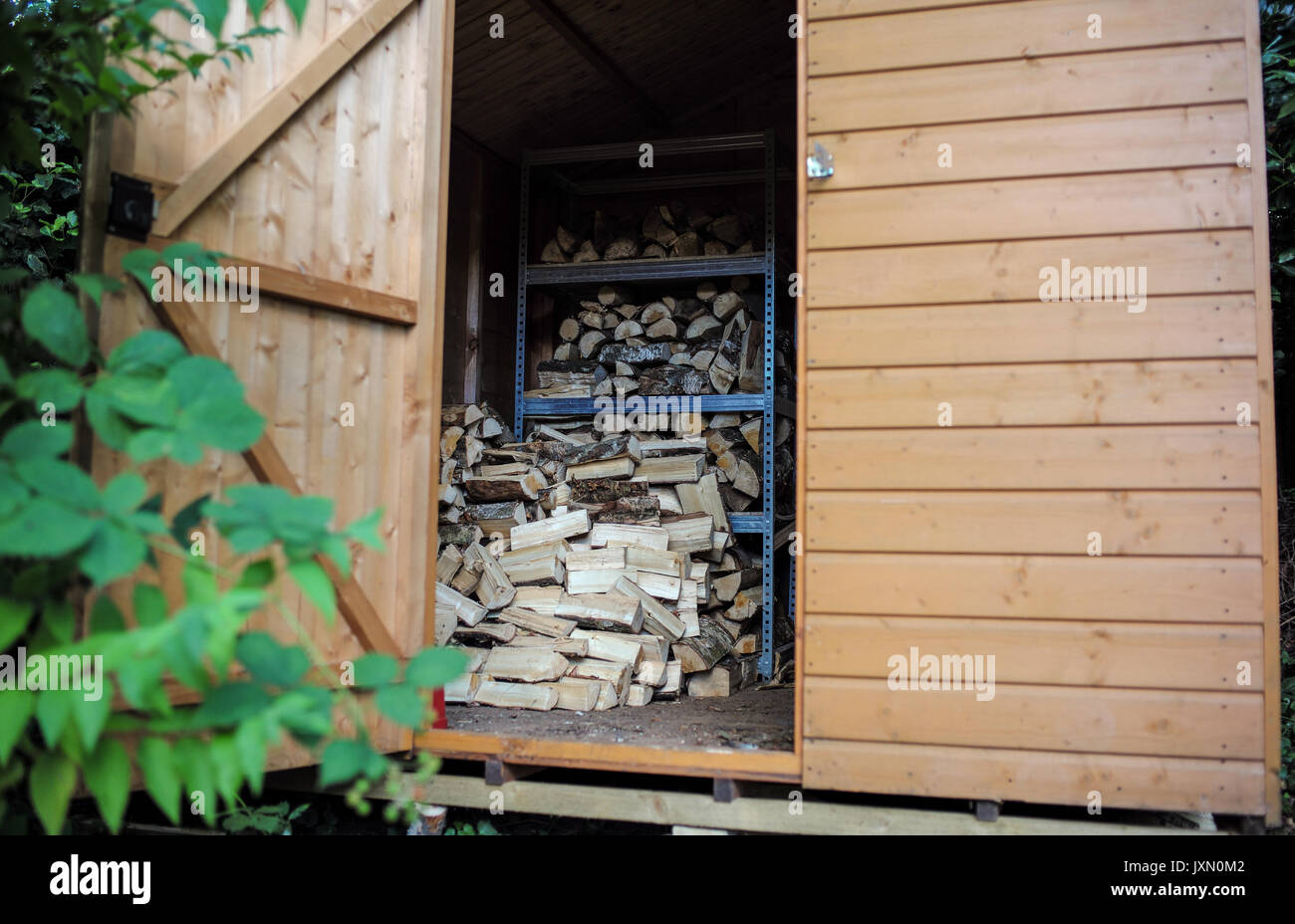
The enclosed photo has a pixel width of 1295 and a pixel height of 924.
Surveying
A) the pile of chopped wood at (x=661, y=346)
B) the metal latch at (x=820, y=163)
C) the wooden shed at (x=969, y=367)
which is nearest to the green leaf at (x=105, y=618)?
the wooden shed at (x=969, y=367)

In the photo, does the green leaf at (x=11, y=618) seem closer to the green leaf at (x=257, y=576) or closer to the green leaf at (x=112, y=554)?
the green leaf at (x=112, y=554)

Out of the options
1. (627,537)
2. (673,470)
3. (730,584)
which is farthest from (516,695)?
(673,470)

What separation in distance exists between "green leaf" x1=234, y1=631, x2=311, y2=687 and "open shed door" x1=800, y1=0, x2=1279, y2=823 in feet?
5.75

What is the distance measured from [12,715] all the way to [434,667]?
607 millimetres

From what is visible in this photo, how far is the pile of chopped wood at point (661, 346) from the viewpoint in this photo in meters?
5.64

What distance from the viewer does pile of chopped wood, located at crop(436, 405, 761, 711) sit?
13.4ft

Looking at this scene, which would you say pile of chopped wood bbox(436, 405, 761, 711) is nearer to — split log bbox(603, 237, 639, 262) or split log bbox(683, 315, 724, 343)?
split log bbox(683, 315, 724, 343)

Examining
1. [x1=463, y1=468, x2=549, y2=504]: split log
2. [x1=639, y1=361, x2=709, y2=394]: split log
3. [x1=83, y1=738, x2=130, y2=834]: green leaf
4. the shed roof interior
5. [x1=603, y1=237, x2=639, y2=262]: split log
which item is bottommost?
[x1=83, y1=738, x2=130, y2=834]: green leaf

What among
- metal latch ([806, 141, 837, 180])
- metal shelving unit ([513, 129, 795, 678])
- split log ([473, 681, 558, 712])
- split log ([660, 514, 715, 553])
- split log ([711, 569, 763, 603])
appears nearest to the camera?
metal latch ([806, 141, 837, 180])

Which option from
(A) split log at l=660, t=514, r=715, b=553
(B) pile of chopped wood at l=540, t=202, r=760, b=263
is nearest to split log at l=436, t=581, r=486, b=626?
(A) split log at l=660, t=514, r=715, b=553

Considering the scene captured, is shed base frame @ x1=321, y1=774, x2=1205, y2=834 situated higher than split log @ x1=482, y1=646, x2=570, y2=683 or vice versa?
split log @ x1=482, y1=646, x2=570, y2=683

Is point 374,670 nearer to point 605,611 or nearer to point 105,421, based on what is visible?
point 105,421

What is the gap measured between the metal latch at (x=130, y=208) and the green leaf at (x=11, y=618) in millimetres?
1165
